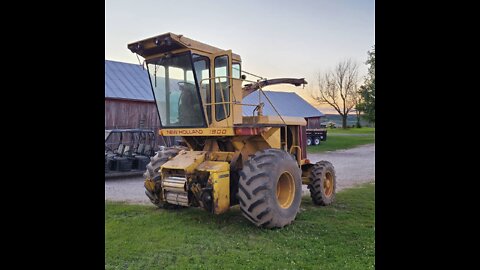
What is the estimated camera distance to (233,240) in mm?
3365

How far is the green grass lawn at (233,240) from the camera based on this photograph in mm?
2717

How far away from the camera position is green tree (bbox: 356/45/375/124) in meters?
2.44

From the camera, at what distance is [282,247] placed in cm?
315

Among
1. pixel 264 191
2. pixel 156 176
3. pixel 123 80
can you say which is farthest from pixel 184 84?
pixel 123 80

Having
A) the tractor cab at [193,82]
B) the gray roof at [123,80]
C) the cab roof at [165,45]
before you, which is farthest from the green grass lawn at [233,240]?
the gray roof at [123,80]

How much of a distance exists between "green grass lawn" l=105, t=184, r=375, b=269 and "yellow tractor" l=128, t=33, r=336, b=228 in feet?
0.80

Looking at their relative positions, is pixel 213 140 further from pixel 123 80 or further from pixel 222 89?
pixel 123 80

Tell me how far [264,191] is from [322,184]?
5.35 feet

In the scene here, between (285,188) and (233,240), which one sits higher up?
(285,188)
